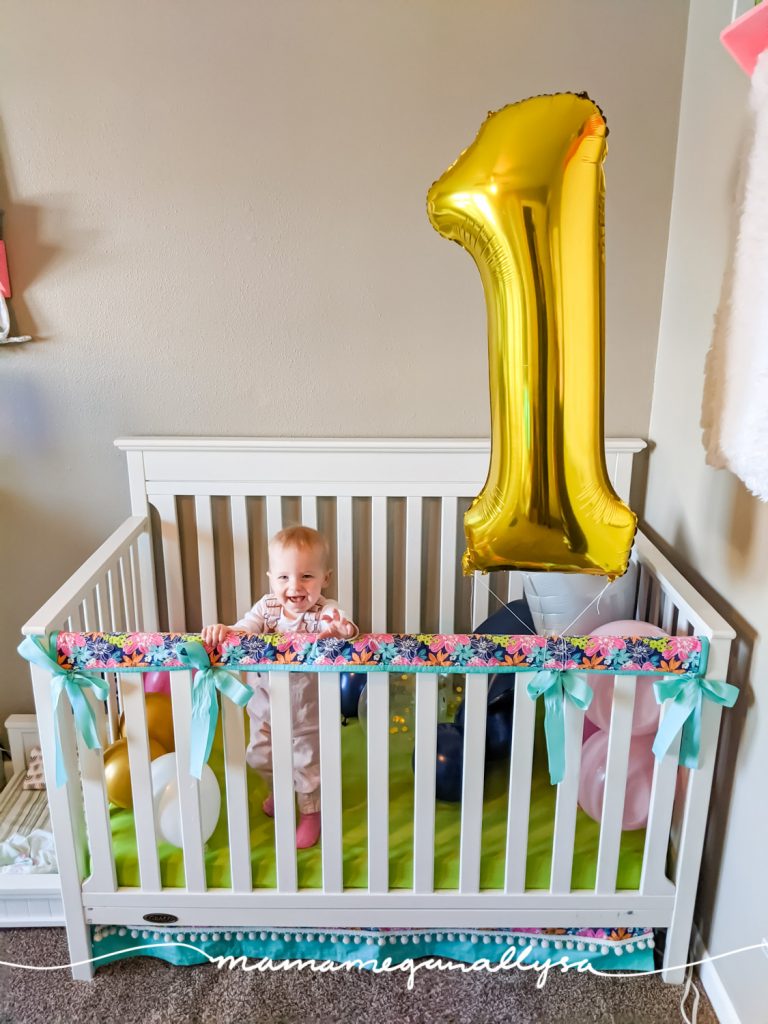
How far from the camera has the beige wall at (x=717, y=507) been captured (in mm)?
1271

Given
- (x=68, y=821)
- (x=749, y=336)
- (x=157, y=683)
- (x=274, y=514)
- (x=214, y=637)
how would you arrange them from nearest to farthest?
(x=749, y=336)
(x=214, y=637)
(x=68, y=821)
(x=157, y=683)
(x=274, y=514)

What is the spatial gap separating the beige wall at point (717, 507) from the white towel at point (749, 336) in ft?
0.40

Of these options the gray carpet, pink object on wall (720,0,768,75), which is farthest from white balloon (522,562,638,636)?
pink object on wall (720,0,768,75)

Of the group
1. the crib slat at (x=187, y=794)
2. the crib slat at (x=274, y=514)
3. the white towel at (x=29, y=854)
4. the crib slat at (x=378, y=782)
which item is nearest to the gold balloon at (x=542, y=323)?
the crib slat at (x=378, y=782)

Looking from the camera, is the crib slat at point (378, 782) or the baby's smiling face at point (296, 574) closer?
the crib slat at point (378, 782)

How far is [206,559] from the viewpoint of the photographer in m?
1.87

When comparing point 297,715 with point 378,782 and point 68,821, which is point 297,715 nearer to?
point 378,782

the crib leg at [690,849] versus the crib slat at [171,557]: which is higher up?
the crib slat at [171,557]

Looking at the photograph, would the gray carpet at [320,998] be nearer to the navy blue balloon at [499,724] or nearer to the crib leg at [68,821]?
the crib leg at [68,821]

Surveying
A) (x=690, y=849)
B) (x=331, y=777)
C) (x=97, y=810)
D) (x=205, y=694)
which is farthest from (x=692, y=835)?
Result: (x=97, y=810)

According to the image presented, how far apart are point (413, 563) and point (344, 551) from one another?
16 centimetres

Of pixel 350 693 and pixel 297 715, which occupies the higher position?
pixel 297 715

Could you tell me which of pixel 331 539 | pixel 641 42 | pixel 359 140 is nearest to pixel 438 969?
pixel 331 539

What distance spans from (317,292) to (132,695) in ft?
3.07
